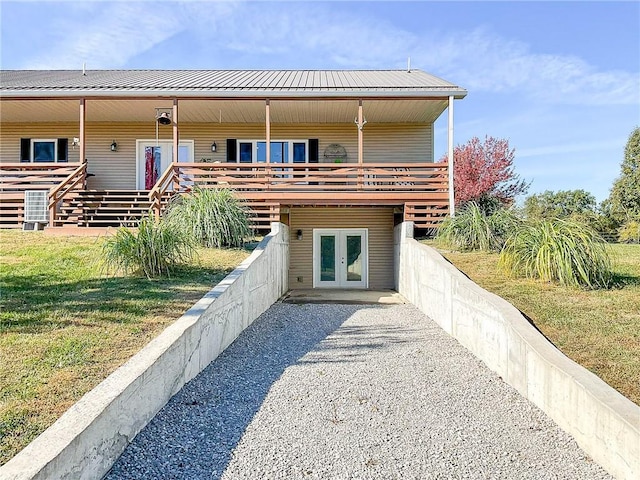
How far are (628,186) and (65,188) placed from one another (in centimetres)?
2567

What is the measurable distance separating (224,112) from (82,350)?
34.1 ft

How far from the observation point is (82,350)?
3.88 m

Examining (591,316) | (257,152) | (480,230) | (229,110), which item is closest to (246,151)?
(257,152)

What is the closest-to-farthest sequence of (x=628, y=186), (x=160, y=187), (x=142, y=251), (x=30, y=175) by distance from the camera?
(x=142, y=251) < (x=160, y=187) < (x=30, y=175) < (x=628, y=186)

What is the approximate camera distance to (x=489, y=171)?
67.0 feet

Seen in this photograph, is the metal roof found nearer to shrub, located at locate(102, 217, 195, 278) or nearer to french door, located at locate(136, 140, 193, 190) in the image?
french door, located at locate(136, 140, 193, 190)

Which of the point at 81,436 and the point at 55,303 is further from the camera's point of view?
the point at 55,303

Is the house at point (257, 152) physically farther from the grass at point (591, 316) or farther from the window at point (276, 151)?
the grass at point (591, 316)

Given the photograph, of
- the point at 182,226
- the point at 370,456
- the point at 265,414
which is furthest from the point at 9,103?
the point at 370,456

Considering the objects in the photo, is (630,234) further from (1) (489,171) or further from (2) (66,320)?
(2) (66,320)

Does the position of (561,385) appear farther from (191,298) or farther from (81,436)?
(191,298)

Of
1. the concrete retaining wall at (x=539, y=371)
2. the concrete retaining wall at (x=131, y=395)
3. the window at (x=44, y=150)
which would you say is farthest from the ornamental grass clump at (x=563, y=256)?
the window at (x=44, y=150)

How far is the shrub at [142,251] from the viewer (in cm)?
656

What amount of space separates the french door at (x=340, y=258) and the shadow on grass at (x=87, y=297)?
22.3ft
